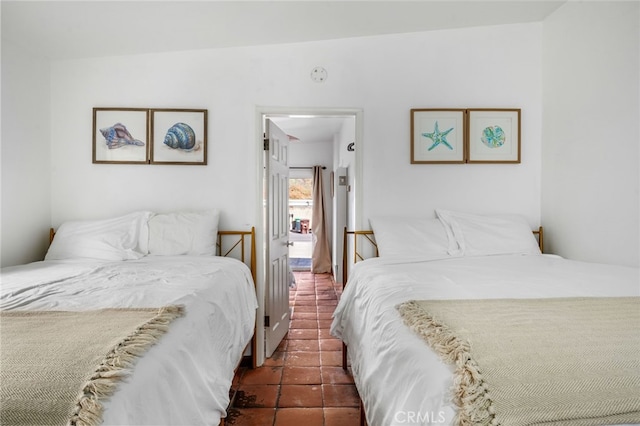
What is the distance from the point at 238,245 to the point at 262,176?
56 centimetres

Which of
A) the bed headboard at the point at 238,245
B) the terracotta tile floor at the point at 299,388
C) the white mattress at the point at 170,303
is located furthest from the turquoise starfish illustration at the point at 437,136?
the terracotta tile floor at the point at 299,388

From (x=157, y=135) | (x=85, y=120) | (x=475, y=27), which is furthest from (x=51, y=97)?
(x=475, y=27)

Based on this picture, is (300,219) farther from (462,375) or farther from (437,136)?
(462,375)

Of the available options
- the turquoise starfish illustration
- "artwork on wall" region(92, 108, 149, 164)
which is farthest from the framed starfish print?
"artwork on wall" region(92, 108, 149, 164)

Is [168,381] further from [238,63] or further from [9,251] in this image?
[238,63]

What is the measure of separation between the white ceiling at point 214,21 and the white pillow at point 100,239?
122 cm

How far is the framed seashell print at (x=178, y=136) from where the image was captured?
8.32 ft

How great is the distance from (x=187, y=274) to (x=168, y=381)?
91 cm

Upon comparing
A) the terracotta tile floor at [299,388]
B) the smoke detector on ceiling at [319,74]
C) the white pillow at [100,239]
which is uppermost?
the smoke detector on ceiling at [319,74]

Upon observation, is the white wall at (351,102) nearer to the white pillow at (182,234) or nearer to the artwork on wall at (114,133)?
the artwork on wall at (114,133)

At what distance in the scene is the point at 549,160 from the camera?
2.51m

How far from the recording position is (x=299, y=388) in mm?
2178

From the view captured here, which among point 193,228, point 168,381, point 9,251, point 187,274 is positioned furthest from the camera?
point 193,228

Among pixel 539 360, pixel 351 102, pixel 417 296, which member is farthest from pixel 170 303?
pixel 351 102
